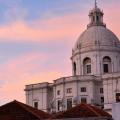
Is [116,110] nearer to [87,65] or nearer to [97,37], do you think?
[87,65]

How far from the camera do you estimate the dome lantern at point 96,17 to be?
113000 mm

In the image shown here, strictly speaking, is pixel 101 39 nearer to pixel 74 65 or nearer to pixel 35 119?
pixel 74 65

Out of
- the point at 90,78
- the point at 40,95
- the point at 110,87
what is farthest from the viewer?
the point at 40,95

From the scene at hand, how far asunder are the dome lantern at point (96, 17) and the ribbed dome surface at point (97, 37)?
161 centimetres

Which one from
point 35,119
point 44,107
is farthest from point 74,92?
point 35,119

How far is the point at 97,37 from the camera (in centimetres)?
10888

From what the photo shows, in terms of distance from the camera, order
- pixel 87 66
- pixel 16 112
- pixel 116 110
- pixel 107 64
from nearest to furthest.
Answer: pixel 116 110 < pixel 16 112 < pixel 107 64 < pixel 87 66

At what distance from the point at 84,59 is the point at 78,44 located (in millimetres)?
3820

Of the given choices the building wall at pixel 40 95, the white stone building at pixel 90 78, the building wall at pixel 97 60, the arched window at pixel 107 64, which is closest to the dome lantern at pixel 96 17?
the white stone building at pixel 90 78

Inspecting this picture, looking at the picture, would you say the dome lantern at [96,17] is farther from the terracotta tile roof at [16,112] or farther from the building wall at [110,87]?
the terracotta tile roof at [16,112]

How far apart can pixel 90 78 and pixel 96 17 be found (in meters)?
20.0

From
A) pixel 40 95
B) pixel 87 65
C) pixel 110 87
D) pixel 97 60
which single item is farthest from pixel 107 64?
pixel 40 95

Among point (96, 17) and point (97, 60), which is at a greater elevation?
point (96, 17)

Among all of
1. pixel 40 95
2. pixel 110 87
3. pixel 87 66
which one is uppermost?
pixel 87 66
